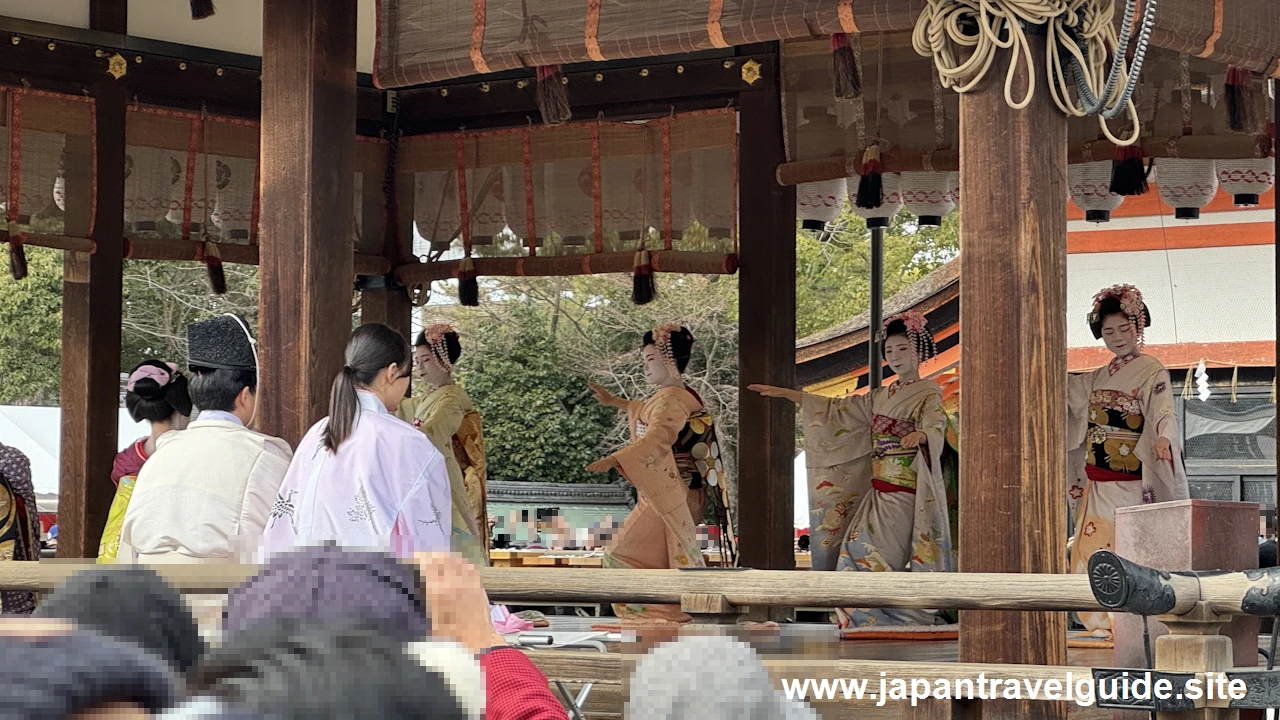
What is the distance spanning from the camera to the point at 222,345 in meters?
3.61

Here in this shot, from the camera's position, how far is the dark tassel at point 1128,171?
718 cm

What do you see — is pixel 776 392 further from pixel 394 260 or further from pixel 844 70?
pixel 394 260

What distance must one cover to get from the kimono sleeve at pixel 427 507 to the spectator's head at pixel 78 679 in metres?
2.61

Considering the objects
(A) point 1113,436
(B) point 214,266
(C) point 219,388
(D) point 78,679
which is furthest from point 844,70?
(D) point 78,679

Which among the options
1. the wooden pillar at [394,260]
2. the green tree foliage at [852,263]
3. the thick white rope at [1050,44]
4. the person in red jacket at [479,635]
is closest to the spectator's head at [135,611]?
the person in red jacket at [479,635]

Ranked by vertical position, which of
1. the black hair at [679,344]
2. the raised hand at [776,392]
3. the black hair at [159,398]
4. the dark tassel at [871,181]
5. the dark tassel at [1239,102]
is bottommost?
the black hair at [159,398]

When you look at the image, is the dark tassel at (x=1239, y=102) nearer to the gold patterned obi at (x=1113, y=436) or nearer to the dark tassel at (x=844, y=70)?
the gold patterned obi at (x=1113, y=436)

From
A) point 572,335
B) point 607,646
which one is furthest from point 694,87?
point 572,335

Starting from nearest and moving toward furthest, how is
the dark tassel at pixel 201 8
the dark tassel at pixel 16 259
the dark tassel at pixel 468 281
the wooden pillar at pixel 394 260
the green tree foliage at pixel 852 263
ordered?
the dark tassel at pixel 201 8 < the dark tassel at pixel 16 259 < the dark tassel at pixel 468 281 < the wooden pillar at pixel 394 260 < the green tree foliage at pixel 852 263

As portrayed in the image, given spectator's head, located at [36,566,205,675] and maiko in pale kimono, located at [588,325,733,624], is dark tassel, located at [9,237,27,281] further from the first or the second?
spectator's head, located at [36,566,205,675]

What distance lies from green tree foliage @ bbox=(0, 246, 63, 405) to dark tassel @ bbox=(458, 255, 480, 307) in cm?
910

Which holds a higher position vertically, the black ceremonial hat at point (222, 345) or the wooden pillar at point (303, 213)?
the wooden pillar at point (303, 213)

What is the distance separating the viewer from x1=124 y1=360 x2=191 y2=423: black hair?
16.1 ft

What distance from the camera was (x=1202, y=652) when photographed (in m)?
3.00
